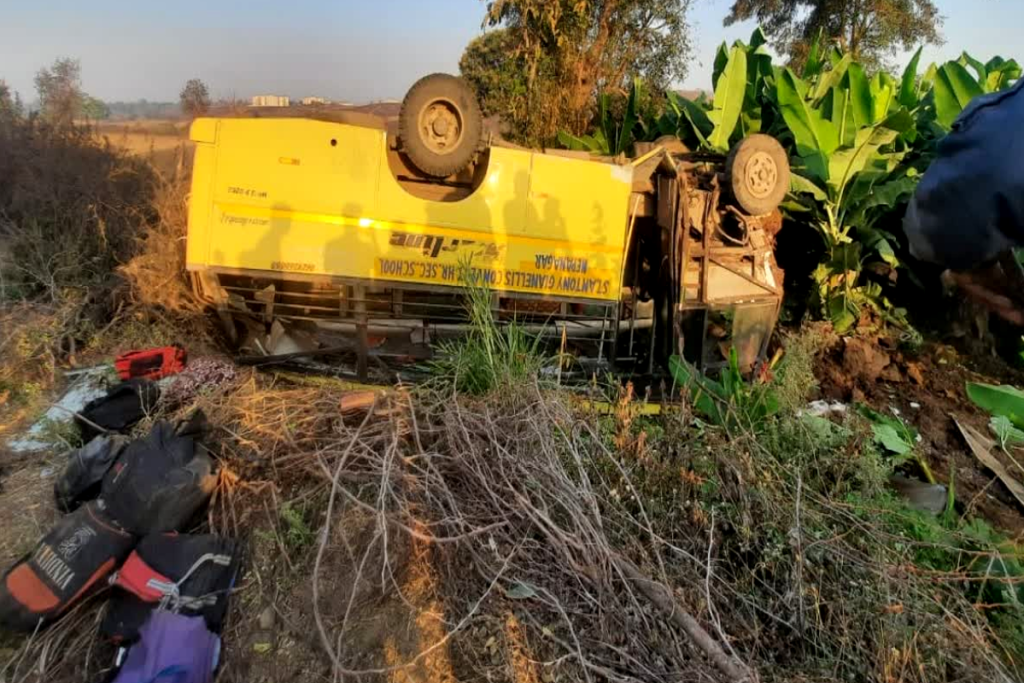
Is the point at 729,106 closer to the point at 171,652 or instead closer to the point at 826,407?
the point at 826,407

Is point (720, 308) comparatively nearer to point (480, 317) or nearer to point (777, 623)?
point (480, 317)

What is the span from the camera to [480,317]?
139 inches

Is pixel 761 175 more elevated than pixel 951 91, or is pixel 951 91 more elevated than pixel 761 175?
pixel 951 91

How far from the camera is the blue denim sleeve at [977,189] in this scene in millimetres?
1223

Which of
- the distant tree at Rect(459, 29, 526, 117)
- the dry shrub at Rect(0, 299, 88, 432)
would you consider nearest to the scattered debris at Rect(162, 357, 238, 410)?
the dry shrub at Rect(0, 299, 88, 432)

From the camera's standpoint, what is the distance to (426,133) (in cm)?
424

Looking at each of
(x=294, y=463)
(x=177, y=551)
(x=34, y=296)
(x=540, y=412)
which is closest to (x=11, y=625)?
(x=177, y=551)

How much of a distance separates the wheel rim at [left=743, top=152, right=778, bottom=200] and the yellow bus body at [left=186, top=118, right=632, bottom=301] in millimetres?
1009

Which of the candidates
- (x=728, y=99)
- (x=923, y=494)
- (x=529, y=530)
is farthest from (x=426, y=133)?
(x=728, y=99)

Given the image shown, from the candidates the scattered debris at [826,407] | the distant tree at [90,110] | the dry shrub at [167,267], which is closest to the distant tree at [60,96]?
the distant tree at [90,110]

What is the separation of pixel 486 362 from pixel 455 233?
1.25 m

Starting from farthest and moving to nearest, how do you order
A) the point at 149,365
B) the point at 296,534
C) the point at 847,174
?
the point at 847,174 < the point at 149,365 < the point at 296,534

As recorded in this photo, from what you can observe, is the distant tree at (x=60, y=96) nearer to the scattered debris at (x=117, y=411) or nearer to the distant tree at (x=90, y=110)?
the distant tree at (x=90, y=110)

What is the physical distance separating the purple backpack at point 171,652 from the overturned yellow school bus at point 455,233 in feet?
7.23
